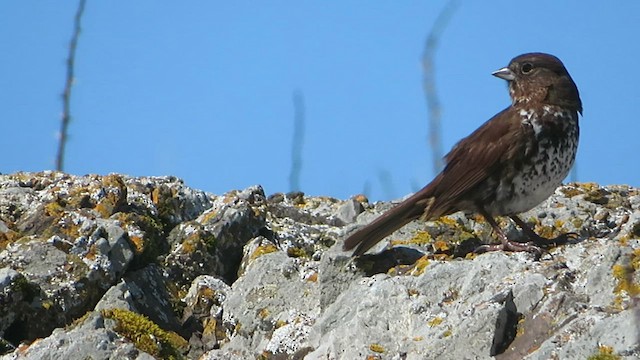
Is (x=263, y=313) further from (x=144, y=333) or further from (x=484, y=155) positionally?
(x=484, y=155)

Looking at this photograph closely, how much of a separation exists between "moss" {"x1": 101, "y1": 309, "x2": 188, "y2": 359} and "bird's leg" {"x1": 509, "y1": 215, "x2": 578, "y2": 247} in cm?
253

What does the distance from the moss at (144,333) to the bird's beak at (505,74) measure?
340cm

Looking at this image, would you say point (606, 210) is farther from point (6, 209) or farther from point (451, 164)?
point (6, 209)

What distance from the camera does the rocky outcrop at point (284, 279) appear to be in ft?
20.6

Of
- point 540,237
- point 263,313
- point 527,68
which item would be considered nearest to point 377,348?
point 263,313

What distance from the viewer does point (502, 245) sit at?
307 inches

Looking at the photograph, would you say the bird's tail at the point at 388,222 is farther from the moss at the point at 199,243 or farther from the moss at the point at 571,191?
the moss at the point at 571,191

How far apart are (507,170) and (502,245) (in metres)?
0.67

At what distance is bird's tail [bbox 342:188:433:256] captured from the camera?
774 centimetres

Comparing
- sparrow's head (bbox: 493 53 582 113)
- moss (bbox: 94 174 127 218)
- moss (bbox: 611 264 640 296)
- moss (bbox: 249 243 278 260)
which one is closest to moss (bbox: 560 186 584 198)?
sparrow's head (bbox: 493 53 582 113)

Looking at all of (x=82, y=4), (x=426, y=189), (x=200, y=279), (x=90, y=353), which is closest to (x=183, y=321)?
(x=200, y=279)

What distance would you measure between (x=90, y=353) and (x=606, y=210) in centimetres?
407

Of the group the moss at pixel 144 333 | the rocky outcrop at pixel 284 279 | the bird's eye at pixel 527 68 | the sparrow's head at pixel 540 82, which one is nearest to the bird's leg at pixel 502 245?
the rocky outcrop at pixel 284 279

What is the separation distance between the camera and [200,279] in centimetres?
819
